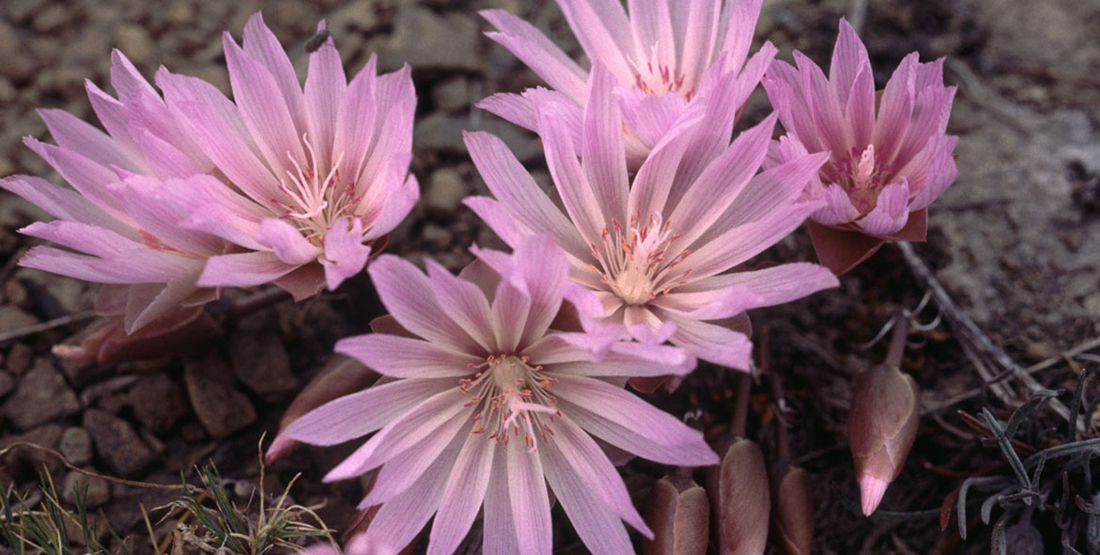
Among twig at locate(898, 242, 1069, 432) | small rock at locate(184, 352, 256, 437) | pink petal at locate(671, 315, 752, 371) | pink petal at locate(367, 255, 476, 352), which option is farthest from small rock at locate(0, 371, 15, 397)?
twig at locate(898, 242, 1069, 432)

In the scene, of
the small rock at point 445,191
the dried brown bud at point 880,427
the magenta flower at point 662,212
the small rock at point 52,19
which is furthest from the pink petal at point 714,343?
the small rock at point 52,19

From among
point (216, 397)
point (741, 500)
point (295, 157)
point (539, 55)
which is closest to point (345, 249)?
point (295, 157)

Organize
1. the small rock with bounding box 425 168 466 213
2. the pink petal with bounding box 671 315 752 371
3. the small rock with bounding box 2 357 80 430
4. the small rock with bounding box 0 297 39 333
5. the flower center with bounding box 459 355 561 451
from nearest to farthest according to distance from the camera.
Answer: the pink petal with bounding box 671 315 752 371
the flower center with bounding box 459 355 561 451
the small rock with bounding box 2 357 80 430
the small rock with bounding box 0 297 39 333
the small rock with bounding box 425 168 466 213

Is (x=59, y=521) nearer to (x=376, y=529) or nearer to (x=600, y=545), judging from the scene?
(x=376, y=529)

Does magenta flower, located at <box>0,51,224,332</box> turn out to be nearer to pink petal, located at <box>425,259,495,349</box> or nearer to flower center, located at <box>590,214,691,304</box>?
pink petal, located at <box>425,259,495,349</box>

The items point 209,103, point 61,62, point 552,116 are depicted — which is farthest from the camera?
point 61,62

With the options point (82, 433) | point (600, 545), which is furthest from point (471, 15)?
point (600, 545)

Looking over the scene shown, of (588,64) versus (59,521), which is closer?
(59,521)
